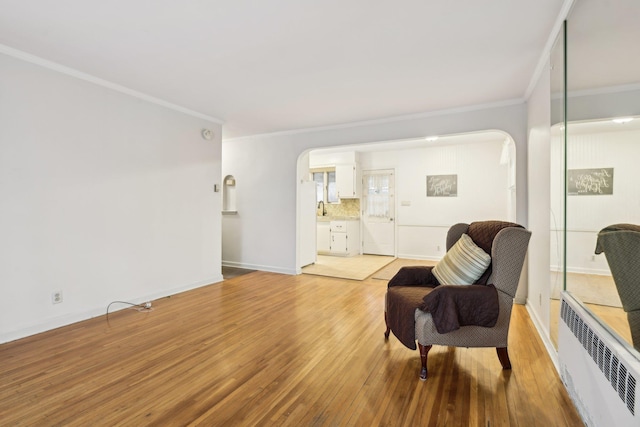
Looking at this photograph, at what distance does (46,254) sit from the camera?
283cm

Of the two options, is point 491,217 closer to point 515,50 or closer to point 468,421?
point 515,50

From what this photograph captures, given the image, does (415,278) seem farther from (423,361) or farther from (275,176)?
(275,176)

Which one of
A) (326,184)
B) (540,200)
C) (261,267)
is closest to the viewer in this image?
(540,200)

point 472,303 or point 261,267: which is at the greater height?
point 472,303

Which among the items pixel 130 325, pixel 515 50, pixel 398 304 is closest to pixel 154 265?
pixel 130 325

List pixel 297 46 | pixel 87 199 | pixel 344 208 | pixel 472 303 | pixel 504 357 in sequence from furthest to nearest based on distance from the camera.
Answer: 1. pixel 344 208
2. pixel 87 199
3. pixel 297 46
4. pixel 504 357
5. pixel 472 303

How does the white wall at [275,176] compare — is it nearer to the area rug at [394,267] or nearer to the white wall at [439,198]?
the area rug at [394,267]

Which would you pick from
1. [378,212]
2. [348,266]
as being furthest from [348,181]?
[348,266]

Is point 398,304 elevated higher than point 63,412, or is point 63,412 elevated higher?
point 398,304

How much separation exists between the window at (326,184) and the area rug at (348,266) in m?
1.57

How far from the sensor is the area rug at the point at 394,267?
5.09m

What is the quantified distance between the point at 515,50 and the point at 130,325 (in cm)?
427

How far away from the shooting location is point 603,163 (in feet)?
5.11

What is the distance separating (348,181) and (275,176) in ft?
7.69
